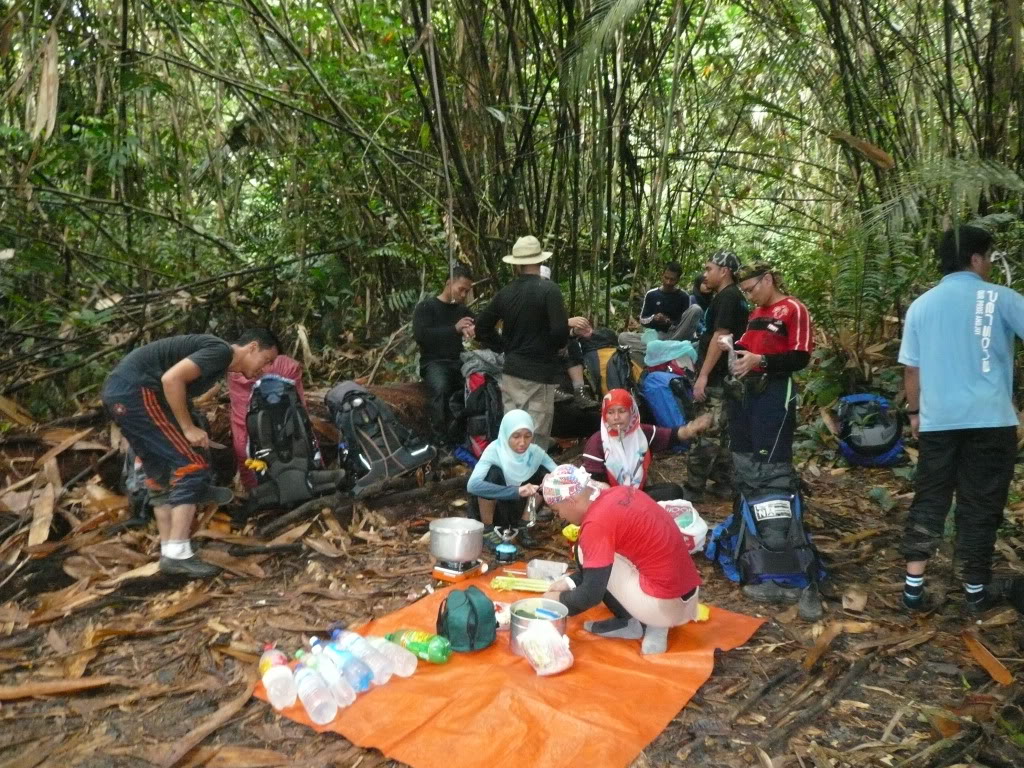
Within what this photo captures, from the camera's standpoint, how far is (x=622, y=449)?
4.47 metres

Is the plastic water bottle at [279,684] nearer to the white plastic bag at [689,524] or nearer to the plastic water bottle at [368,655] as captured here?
the plastic water bottle at [368,655]

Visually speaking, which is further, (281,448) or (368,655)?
(281,448)

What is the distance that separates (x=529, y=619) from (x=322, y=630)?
104 centimetres

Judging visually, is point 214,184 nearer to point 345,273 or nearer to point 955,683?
point 345,273

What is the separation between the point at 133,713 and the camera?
2.95 meters

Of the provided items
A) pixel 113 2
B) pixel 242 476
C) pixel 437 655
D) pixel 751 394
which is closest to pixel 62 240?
pixel 113 2

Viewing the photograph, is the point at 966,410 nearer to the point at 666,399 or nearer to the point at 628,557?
the point at 628,557

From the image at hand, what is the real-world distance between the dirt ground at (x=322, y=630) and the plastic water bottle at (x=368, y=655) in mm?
338

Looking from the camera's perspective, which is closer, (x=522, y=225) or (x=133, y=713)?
(x=133, y=713)

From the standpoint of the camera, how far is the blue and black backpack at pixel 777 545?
149 inches

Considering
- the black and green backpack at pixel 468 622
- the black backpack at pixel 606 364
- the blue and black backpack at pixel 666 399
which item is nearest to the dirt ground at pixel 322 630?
the black and green backpack at pixel 468 622

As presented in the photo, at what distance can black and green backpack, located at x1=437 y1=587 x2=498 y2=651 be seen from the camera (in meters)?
3.23

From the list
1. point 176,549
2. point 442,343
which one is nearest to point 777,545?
point 442,343

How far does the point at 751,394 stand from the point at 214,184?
583 cm
